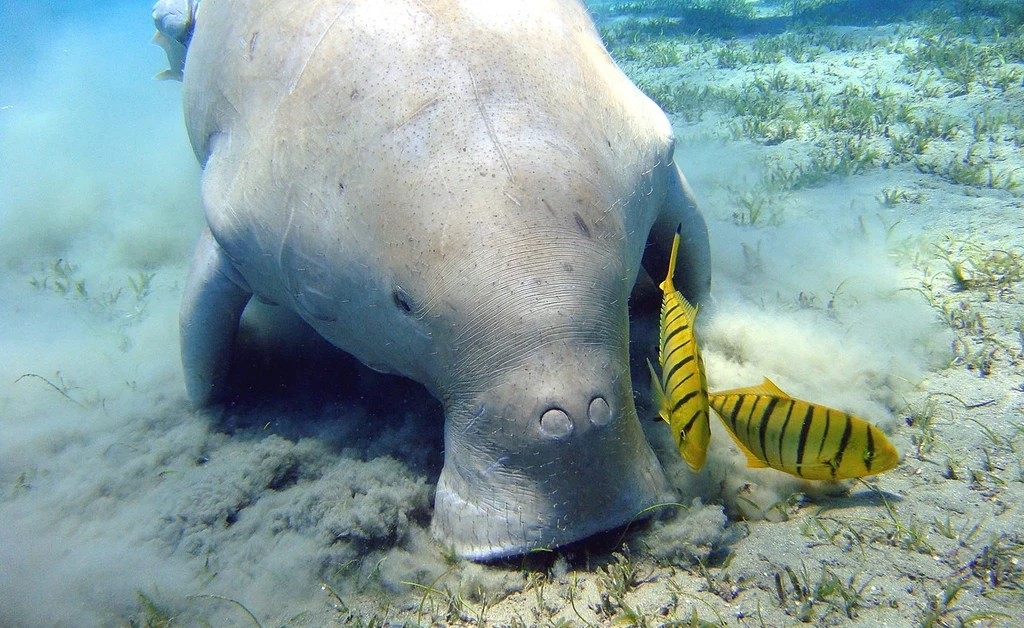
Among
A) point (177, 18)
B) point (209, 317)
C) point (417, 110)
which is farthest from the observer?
point (177, 18)

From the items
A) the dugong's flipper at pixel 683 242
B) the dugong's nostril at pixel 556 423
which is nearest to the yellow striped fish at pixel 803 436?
the dugong's nostril at pixel 556 423

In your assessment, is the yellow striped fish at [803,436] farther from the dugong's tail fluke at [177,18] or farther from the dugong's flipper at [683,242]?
the dugong's tail fluke at [177,18]

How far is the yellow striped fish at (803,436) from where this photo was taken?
2.03 meters

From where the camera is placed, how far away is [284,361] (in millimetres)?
4008

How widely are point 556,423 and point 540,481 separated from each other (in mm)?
267

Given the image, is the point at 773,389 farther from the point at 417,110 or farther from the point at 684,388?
the point at 417,110

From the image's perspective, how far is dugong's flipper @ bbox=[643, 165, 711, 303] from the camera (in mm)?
3314

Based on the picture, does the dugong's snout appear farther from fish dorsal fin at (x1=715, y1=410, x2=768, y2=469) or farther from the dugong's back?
the dugong's back

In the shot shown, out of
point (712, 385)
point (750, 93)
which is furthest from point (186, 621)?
point (750, 93)

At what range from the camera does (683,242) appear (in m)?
3.54

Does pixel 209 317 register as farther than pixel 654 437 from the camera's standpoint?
Yes

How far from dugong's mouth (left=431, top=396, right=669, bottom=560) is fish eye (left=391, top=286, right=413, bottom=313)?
41 centimetres

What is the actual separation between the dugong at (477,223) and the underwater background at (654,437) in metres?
0.35

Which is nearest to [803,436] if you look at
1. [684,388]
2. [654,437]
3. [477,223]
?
[684,388]
